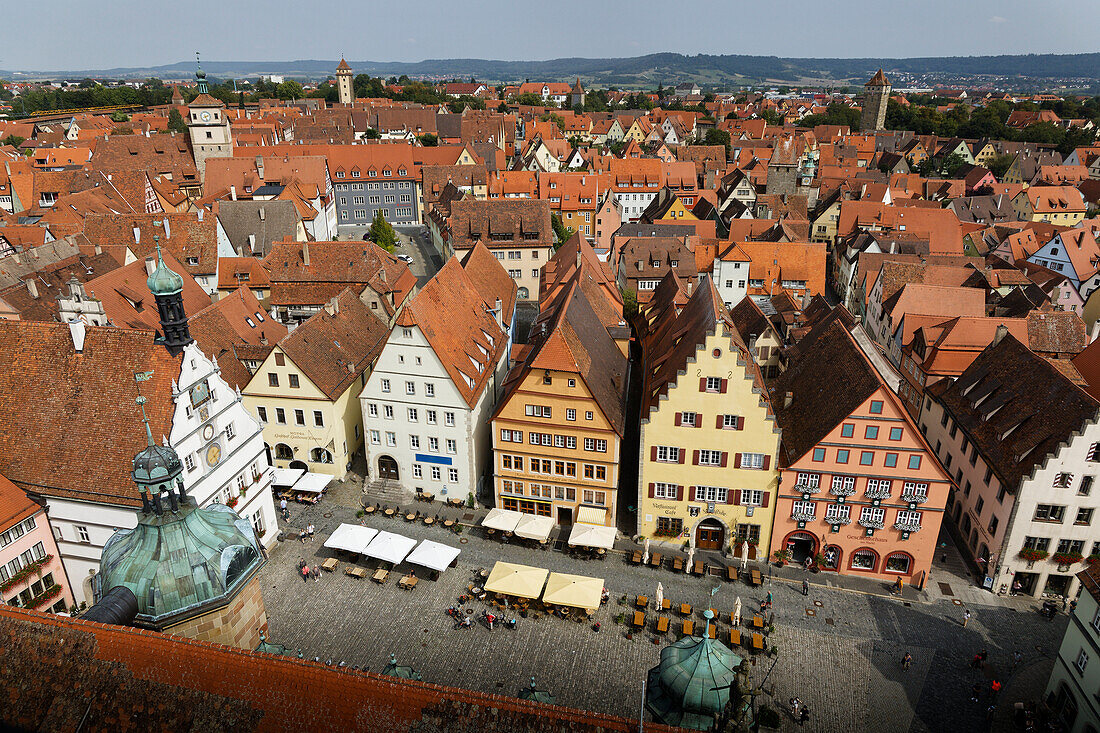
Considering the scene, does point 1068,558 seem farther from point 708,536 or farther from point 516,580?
point 516,580

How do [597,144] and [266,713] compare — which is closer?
[266,713]

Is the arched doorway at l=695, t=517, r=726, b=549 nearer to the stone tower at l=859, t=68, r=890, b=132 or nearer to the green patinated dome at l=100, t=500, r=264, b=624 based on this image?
the green patinated dome at l=100, t=500, r=264, b=624

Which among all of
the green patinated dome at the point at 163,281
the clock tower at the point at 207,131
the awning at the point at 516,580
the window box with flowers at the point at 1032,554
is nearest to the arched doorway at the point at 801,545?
the window box with flowers at the point at 1032,554

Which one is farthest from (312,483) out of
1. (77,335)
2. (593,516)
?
(593,516)

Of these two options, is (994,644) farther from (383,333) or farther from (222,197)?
(222,197)

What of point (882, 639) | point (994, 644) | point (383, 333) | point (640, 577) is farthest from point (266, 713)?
point (383, 333)

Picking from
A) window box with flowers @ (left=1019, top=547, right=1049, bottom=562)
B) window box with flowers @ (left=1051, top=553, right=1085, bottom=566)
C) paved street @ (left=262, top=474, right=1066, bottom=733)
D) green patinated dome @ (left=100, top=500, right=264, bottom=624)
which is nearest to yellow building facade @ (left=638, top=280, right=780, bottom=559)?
paved street @ (left=262, top=474, right=1066, bottom=733)

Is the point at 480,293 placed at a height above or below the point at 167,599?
below
